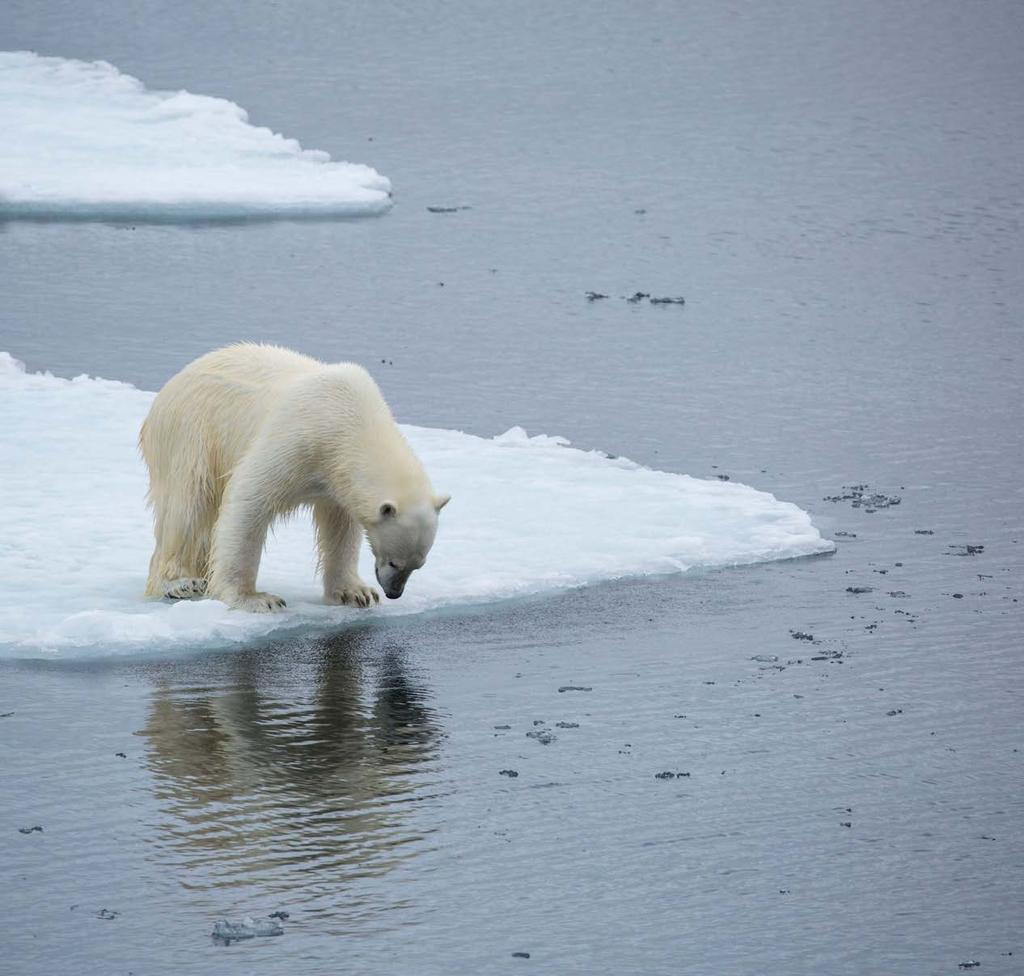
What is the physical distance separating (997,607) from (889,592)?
484mm

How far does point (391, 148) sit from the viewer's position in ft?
72.6

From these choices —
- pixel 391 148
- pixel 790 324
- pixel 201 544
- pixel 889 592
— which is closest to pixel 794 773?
pixel 889 592

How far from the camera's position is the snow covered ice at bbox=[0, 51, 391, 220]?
18.5 metres

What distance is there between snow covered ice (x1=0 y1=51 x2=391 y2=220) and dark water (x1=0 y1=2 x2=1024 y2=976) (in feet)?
1.23

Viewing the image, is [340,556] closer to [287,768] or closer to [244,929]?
[287,768]

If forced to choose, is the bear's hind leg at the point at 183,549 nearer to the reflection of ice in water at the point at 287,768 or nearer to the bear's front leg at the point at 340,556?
the bear's front leg at the point at 340,556

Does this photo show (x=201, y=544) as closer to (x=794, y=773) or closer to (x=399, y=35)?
(x=794, y=773)

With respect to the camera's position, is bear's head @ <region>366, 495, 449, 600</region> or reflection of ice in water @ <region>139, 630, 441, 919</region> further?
bear's head @ <region>366, 495, 449, 600</region>

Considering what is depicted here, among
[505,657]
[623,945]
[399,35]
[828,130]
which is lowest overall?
[623,945]

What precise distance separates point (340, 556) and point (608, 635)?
1.20 meters

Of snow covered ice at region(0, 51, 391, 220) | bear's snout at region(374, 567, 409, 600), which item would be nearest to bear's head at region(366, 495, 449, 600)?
bear's snout at region(374, 567, 409, 600)

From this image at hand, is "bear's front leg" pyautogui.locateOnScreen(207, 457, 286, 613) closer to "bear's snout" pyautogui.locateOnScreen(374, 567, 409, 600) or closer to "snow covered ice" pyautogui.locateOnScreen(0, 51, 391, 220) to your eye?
"bear's snout" pyautogui.locateOnScreen(374, 567, 409, 600)

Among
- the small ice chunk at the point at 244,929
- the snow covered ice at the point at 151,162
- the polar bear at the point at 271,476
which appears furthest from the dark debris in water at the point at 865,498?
the snow covered ice at the point at 151,162

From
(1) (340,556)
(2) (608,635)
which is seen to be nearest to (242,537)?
(1) (340,556)
